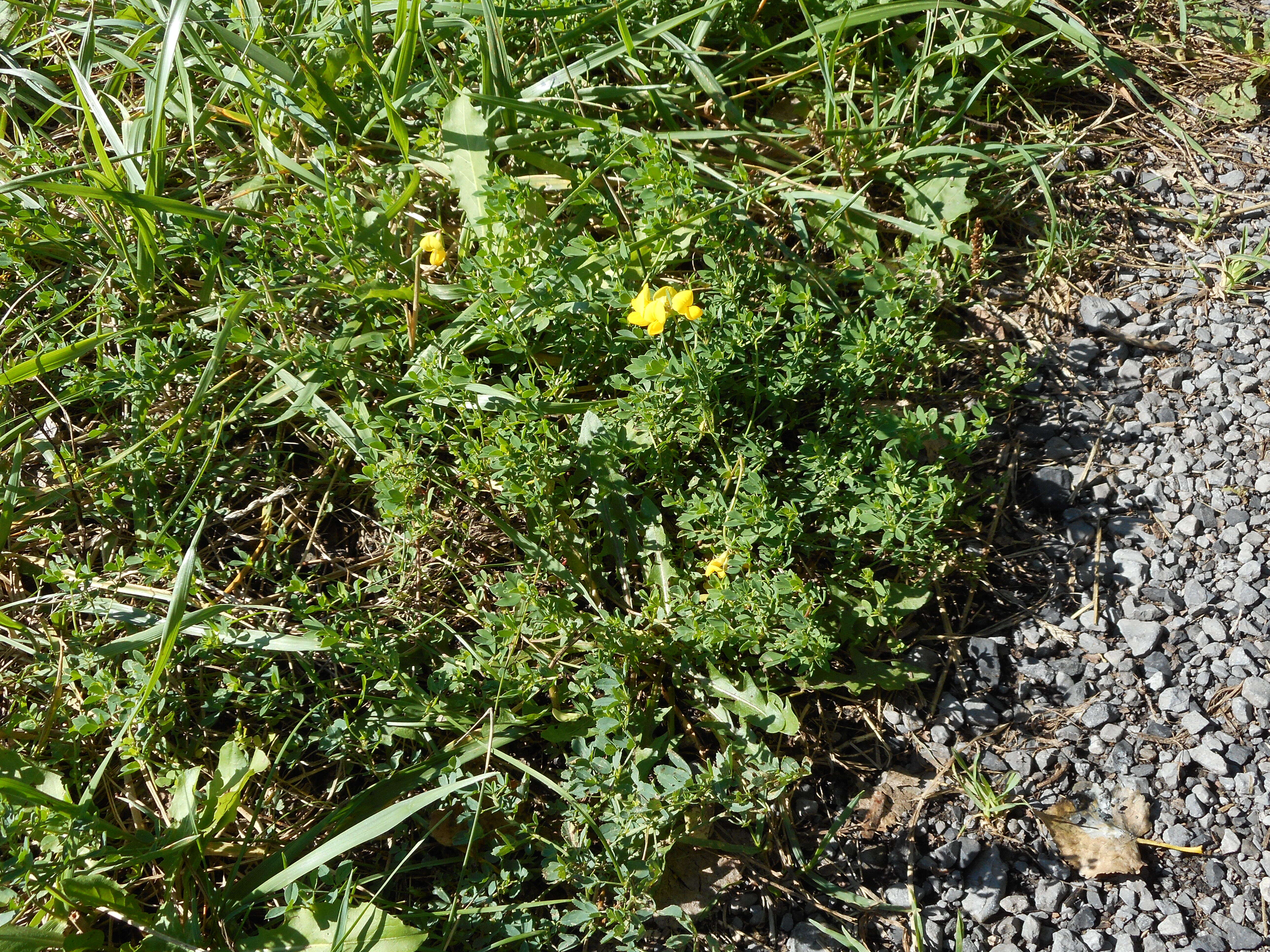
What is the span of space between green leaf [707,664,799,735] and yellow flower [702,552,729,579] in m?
0.26

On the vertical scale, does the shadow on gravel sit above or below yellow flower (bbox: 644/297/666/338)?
below

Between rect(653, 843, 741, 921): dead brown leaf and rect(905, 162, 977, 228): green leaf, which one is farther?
rect(905, 162, 977, 228): green leaf

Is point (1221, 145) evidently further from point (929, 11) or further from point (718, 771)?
point (718, 771)

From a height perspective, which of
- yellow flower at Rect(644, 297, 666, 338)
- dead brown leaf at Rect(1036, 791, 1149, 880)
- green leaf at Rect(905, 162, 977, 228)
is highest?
yellow flower at Rect(644, 297, 666, 338)

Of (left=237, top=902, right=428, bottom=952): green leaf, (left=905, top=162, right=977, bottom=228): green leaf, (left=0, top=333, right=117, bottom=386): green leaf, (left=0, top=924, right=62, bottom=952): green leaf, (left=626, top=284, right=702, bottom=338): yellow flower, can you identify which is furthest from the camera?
(left=905, top=162, right=977, bottom=228): green leaf

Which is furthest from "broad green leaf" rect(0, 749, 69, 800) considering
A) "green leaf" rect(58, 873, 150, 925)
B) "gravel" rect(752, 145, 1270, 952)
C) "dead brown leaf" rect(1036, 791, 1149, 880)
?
"dead brown leaf" rect(1036, 791, 1149, 880)

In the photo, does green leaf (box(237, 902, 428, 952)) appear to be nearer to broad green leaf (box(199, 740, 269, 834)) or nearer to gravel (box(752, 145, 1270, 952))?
broad green leaf (box(199, 740, 269, 834))

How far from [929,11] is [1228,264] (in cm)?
126

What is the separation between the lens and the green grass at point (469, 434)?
2.29m

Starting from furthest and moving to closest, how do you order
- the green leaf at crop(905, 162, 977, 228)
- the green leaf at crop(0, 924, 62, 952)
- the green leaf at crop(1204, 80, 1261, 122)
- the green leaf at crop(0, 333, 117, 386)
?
the green leaf at crop(1204, 80, 1261, 122), the green leaf at crop(905, 162, 977, 228), the green leaf at crop(0, 333, 117, 386), the green leaf at crop(0, 924, 62, 952)

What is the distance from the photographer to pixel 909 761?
8.04ft

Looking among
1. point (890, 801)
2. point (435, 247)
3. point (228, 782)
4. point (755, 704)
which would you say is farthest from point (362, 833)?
point (435, 247)

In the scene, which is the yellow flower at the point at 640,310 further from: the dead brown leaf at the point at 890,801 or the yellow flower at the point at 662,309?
the dead brown leaf at the point at 890,801

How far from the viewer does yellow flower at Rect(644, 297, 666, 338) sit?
7.39 ft
